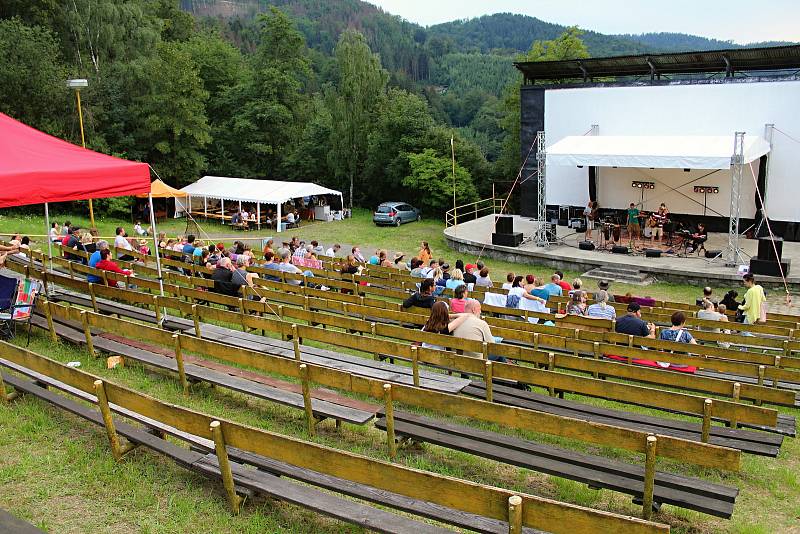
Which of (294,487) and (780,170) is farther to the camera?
(780,170)

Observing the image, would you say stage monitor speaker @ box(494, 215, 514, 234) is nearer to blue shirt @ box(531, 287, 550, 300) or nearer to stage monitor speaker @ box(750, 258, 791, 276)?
stage monitor speaker @ box(750, 258, 791, 276)

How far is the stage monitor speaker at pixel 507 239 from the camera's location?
19516 mm

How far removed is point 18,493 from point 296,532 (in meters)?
1.95

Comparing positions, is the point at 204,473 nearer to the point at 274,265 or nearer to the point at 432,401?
the point at 432,401

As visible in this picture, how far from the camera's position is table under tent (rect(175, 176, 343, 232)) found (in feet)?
91.1

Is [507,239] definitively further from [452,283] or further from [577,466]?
[577,466]

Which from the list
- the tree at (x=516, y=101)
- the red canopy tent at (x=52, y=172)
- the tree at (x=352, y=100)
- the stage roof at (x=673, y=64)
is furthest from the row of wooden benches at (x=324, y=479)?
the tree at (x=352, y=100)

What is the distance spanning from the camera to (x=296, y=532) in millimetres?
3902

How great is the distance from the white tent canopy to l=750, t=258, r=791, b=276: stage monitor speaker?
2576 millimetres

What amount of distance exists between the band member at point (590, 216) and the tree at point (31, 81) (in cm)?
2235

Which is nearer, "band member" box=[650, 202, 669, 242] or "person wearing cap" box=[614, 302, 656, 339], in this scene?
"person wearing cap" box=[614, 302, 656, 339]

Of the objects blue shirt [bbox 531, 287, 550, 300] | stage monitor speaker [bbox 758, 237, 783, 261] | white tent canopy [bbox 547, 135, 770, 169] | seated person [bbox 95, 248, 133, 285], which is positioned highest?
white tent canopy [bbox 547, 135, 770, 169]

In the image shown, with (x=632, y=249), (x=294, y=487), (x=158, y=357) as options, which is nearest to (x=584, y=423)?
(x=294, y=487)

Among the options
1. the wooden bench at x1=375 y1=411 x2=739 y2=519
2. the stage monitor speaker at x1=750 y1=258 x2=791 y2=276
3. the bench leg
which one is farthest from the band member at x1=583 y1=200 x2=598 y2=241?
the bench leg
